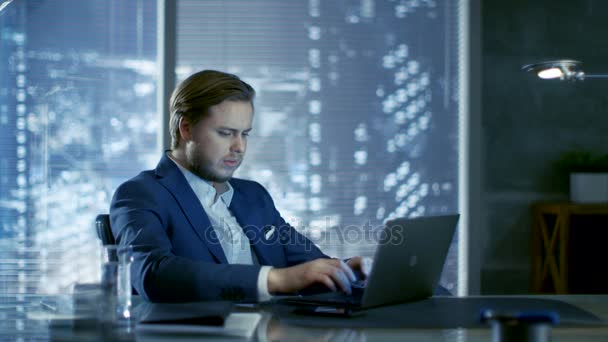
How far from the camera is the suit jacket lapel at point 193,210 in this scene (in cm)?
201

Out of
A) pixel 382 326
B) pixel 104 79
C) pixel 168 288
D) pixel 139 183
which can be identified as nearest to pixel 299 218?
pixel 104 79

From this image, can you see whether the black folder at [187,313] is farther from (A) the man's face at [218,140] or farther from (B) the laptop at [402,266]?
(A) the man's face at [218,140]

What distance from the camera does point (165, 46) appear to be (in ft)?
12.1

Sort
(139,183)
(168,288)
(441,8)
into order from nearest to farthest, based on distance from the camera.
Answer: (168,288), (139,183), (441,8)

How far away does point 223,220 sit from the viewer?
2.20 metres

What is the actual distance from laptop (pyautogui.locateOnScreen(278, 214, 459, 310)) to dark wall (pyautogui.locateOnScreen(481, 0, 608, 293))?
7.51ft

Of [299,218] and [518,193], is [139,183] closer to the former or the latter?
[299,218]

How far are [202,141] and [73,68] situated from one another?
1.79m

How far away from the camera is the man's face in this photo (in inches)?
86.0

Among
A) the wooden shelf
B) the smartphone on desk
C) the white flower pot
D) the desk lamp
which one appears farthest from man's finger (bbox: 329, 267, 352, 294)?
the white flower pot

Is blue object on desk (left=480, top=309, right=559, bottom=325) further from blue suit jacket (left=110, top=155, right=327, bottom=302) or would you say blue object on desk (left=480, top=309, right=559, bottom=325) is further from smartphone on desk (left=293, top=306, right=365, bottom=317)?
blue suit jacket (left=110, top=155, right=327, bottom=302)

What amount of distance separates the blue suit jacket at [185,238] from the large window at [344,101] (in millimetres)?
1369

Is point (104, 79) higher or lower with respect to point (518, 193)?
higher

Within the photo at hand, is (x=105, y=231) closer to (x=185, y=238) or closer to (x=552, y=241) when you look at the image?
(x=185, y=238)
